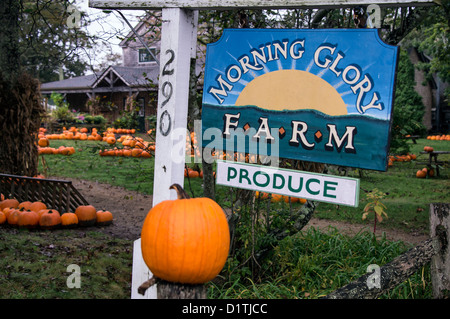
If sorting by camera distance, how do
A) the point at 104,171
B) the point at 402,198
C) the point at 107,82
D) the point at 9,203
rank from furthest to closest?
the point at 107,82 < the point at 104,171 < the point at 402,198 < the point at 9,203

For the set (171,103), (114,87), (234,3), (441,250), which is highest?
(114,87)

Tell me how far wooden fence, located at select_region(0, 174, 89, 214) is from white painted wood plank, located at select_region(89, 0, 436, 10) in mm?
3958

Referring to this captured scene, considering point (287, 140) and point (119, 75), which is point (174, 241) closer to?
point (287, 140)

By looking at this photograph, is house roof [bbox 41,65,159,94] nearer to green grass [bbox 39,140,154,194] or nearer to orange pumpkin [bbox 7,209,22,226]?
green grass [bbox 39,140,154,194]

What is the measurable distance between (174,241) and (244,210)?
2012 millimetres

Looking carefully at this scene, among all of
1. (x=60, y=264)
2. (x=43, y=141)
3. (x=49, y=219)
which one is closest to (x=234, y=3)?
(x=60, y=264)

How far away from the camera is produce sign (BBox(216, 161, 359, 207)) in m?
2.93

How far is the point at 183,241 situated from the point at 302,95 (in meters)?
1.38

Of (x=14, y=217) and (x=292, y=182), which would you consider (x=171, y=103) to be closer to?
(x=292, y=182)

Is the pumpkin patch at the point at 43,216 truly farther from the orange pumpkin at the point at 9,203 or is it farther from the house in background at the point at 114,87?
the house in background at the point at 114,87

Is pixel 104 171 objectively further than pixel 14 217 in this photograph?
Yes

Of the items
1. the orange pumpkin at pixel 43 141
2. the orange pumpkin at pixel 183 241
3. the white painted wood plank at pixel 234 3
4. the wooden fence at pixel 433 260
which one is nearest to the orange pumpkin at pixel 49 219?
the white painted wood plank at pixel 234 3

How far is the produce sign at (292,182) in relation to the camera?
2.93m

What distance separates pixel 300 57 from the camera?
10.4ft
